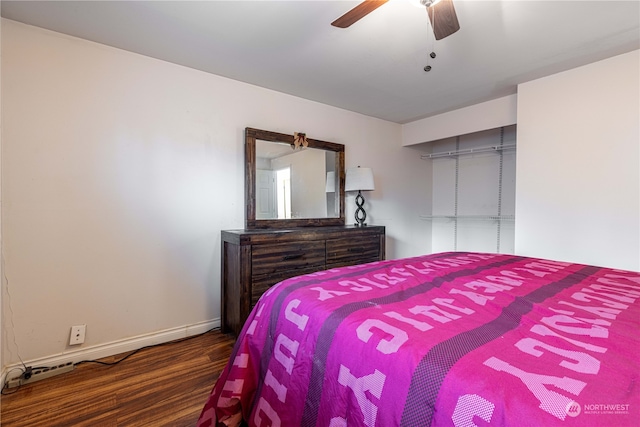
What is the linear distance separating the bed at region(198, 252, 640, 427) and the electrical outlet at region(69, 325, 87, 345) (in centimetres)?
138

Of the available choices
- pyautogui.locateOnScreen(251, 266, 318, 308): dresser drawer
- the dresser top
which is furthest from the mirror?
pyautogui.locateOnScreen(251, 266, 318, 308): dresser drawer

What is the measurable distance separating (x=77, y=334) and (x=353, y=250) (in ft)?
7.54

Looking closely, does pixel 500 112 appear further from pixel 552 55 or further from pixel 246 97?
pixel 246 97

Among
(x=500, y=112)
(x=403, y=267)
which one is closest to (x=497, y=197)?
(x=500, y=112)

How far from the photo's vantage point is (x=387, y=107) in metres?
3.44

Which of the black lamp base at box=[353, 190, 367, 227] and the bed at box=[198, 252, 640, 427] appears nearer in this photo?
the bed at box=[198, 252, 640, 427]

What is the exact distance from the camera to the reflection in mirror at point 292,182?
110 inches

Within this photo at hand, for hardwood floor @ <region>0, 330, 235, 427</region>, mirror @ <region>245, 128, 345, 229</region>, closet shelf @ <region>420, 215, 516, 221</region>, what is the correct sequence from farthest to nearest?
closet shelf @ <region>420, 215, 516, 221</region> < mirror @ <region>245, 128, 345, 229</region> < hardwood floor @ <region>0, 330, 235, 427</region>

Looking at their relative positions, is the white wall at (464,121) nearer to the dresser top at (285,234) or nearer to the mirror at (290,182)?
the mirror at (290,182)

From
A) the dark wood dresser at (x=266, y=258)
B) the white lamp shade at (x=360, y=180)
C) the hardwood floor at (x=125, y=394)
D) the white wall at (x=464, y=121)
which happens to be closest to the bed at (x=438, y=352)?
the hardwood floor at (x=125, y=394)

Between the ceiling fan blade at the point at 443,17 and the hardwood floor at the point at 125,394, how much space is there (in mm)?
2415

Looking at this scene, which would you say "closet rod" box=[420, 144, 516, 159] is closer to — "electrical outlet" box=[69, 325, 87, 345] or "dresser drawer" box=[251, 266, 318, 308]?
"dresser drawer" box=[251, 266, 318, 308]

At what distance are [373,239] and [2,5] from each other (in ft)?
10.6

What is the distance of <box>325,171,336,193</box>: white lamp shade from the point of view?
132 inches
